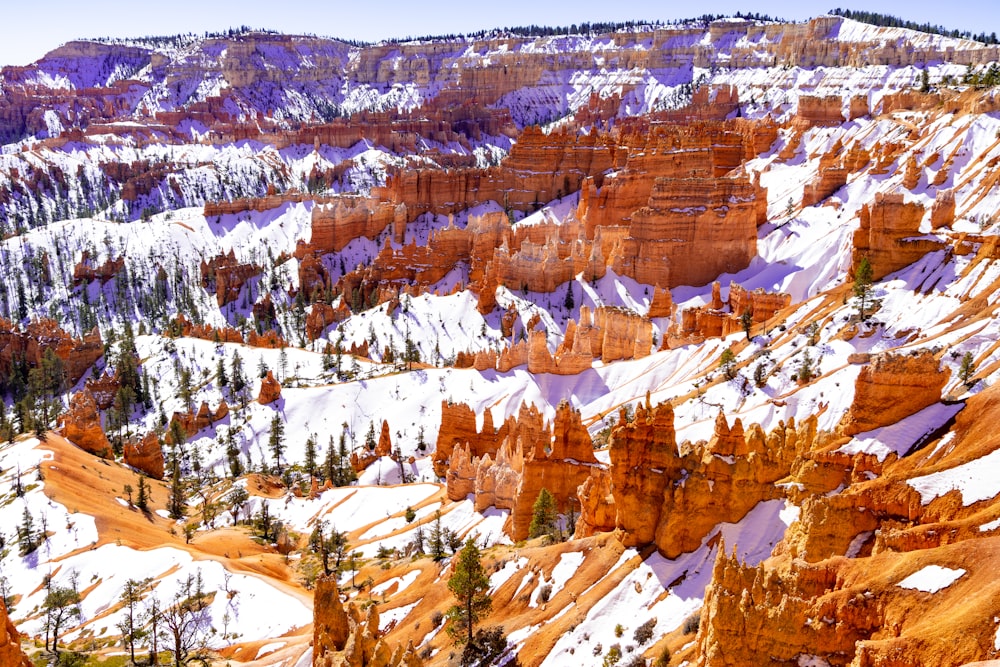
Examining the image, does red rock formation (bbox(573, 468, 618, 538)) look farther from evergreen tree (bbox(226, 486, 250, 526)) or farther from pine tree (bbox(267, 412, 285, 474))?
pine tree (bbox(267, 412, 285, 474))

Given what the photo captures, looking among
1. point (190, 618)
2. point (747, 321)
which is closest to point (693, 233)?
point (747, 321)

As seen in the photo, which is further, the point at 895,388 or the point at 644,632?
the point at 895,388

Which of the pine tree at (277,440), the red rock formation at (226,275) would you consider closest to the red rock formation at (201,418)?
the pine tree at (277,440)

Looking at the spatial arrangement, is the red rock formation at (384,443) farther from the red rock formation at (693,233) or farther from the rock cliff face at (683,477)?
the red rock formation at (693,233)

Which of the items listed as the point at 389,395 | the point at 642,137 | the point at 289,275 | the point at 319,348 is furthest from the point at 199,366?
the point at 642,137

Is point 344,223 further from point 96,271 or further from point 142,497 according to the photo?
point 142,497

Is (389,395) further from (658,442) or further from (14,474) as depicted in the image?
(658,442)
